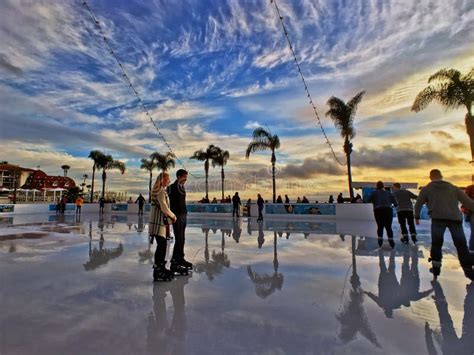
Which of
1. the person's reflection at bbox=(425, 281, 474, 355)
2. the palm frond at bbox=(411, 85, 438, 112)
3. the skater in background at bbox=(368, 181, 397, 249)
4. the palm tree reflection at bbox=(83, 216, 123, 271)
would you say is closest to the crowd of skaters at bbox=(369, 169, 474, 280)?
the person's reflection at bbox=(425, 281, 474, 355)

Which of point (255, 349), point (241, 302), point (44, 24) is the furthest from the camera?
point (44, 24)

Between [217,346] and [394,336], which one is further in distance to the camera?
[394,336]

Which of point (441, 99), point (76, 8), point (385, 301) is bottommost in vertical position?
point (385, 301)

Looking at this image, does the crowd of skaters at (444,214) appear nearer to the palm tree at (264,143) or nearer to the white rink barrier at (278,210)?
the white rink barrier at (278,210)

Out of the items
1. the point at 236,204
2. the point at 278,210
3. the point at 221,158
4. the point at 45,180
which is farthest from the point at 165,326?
the point at 45,180

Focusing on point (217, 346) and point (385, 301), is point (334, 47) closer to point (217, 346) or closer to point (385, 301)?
point (385, 301)

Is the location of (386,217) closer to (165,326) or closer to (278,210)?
(165,326)

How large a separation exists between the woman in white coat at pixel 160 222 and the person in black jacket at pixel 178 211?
1.13 feet

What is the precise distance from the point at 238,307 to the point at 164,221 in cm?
182

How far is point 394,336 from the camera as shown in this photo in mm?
2328

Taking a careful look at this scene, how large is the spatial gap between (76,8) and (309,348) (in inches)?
411

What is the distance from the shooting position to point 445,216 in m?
4.03

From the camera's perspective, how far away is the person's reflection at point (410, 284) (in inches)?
131

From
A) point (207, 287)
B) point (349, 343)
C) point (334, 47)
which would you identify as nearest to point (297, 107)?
point (334, 47)
